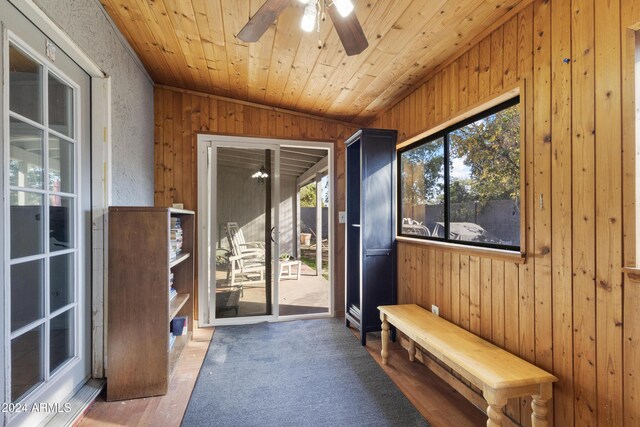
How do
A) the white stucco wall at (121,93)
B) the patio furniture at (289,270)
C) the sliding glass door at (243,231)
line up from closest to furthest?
the white stucco wall at (121,93) → the sliding glass door at (243,231) → the patio furniture at (289,270)

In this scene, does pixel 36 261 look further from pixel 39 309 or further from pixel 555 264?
pixel 555 264

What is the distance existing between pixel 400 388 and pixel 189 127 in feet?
10.5

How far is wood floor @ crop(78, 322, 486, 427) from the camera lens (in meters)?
1.78

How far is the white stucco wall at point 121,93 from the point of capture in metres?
1.74

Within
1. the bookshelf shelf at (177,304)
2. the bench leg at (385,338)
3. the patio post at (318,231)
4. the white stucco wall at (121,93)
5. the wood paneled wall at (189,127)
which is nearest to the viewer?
the white stucco wall at (121,93)

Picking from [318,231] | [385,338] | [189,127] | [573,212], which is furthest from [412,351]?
[318,231]

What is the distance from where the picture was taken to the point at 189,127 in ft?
10.7

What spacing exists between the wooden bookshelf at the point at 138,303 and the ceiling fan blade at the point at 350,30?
157 cm

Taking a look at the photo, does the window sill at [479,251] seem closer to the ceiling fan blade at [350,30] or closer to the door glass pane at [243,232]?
the ceiling fan blade at [350,30]

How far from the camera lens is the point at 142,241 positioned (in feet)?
6.68

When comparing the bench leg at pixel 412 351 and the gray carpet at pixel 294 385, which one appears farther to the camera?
the bench leg at pixel 412 351

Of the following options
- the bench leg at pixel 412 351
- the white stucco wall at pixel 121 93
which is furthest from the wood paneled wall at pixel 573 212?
the white stucco wall at pixel 121 93

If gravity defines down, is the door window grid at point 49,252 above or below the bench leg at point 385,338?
above

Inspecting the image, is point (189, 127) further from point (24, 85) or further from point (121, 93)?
point (24, 85)
